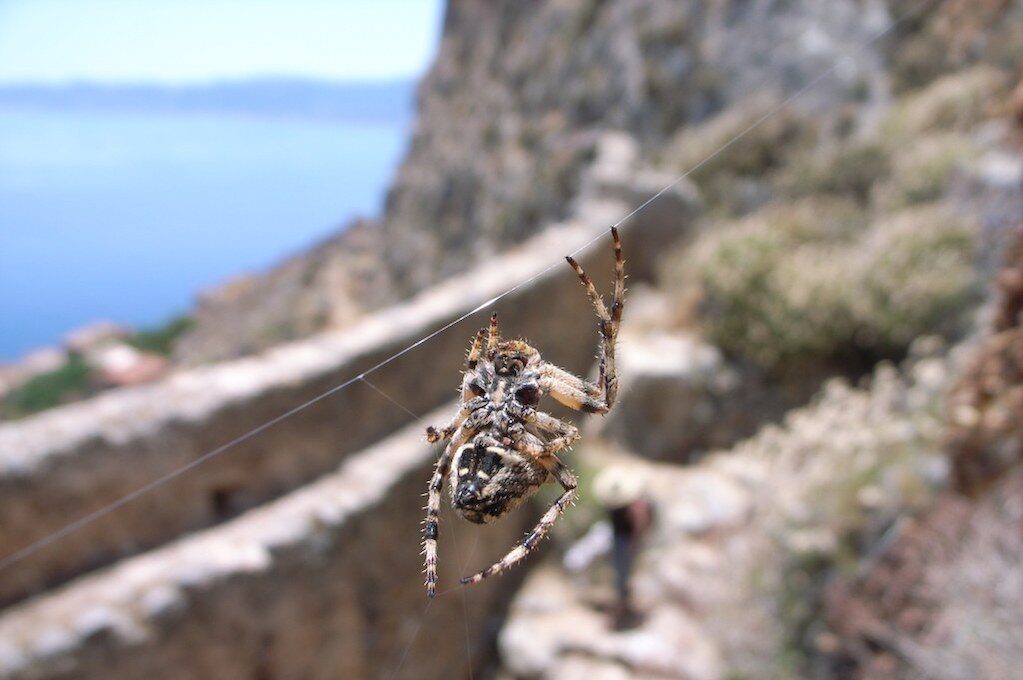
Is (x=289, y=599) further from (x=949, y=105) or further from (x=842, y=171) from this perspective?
(x=949, y=105)

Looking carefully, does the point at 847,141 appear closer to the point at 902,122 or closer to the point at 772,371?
the point at 902,122

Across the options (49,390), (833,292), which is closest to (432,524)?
(833,292)

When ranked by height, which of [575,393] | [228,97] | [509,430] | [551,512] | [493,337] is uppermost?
[228,97]

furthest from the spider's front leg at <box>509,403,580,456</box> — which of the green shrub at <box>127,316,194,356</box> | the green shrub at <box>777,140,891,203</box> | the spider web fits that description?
the green shrub at <box>127,316,194,356</box>

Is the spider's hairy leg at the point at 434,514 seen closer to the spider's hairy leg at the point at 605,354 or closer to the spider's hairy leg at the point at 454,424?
the spider's hairy leg at the point at 454,424

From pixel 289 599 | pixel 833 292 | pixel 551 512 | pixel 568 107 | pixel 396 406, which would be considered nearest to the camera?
pixel 551 512

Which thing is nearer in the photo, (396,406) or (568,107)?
(396,406)
